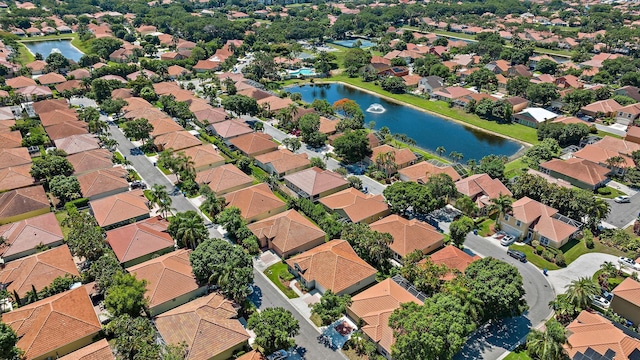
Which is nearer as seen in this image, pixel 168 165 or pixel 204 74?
pixel 168 165

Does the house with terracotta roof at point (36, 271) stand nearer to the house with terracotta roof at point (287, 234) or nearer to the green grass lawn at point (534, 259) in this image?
the house with terracotta roof at point (287, 234)

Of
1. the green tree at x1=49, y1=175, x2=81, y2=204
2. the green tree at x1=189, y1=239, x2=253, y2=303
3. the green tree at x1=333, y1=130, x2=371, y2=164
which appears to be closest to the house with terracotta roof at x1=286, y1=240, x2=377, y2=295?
the green tree at x1=189, y1=239, x2=253, y2=303

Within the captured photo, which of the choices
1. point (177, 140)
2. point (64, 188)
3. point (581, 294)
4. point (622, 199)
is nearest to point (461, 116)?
point (622, 199)

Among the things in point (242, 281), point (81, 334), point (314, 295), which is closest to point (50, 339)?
point (81, 334)

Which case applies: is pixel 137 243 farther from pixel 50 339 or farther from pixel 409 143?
pixel 409 143

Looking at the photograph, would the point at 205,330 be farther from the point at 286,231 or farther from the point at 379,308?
the point at 286,231

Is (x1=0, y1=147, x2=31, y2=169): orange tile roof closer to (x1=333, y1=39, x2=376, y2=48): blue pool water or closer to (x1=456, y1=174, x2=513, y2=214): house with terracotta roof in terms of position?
(x1=456, y1=174, x2=513, y2=214): house with terracotta roof

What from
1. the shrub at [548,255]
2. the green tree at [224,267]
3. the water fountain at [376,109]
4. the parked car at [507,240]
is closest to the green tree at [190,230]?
the green tree at [224,267]
